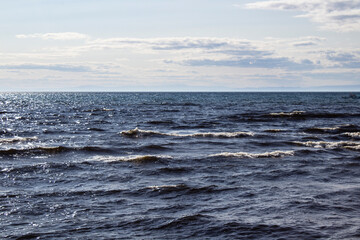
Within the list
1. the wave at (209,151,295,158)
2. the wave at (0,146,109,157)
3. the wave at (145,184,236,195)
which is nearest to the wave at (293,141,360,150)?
the wave at (209,151,295,158)

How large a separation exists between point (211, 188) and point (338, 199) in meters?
4.12

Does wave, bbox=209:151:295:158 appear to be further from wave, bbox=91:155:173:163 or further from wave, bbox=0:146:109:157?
wave, bbox=0:146:109:157

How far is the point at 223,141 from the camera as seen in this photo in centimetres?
2666

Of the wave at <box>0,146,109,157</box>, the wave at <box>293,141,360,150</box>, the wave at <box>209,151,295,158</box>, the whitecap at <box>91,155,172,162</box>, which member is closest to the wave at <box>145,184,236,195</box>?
the whitecap at <box>91,155,172,162</box>

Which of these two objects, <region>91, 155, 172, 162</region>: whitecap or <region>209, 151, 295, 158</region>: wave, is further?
<region>209, 151, 295, 158</region>: wave

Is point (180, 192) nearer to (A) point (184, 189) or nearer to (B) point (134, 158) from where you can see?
(A) point (184, 189)

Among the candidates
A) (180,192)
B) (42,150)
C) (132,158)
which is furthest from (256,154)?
(42,150)

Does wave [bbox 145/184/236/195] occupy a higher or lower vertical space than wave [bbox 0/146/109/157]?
lower

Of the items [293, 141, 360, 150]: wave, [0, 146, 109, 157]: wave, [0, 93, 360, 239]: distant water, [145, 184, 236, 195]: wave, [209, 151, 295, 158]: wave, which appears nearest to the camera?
[0, 93, 360, 239]: distant water

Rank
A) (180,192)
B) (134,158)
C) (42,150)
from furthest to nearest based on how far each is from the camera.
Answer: (42,150)
(134,158)
(180,192)

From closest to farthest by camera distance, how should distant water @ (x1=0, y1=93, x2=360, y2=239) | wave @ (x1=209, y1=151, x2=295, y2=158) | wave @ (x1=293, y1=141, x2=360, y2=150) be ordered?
distant water @ (x1=0, y1=93, x2=360, y2=239)
wave @ (x1=209, y1=151, x2=295, y2=158)
wave @ (x1=293, y1=141, x2=360, y2=150)

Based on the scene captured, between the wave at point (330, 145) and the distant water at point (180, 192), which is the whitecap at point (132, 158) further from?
the wave at point (330, 145)

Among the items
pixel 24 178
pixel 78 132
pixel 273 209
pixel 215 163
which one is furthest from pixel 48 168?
pixel 78 132

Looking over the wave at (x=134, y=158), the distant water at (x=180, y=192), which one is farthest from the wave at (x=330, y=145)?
the wave at (x=134, y=158)
